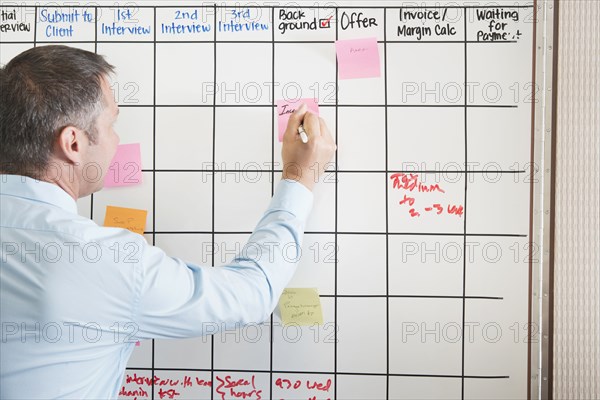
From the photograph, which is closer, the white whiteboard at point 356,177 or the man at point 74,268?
the man at point 74,268

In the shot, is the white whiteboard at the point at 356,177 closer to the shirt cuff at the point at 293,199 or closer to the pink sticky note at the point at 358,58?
the pink sticky note at the point at 358,58

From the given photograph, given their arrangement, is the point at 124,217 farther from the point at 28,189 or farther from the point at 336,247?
the point at 336,247

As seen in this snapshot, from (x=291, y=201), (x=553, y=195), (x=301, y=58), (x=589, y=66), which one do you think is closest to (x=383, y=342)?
(x=291, y=201)

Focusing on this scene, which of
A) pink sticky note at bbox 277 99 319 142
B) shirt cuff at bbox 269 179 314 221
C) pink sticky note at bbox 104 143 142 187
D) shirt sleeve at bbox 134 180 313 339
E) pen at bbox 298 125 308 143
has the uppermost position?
pink sticky note at bbox 277 99 319 142

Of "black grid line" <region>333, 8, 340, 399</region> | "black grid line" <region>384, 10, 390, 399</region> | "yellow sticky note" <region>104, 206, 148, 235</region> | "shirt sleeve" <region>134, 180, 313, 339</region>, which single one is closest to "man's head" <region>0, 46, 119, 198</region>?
"shirt sleeve" <region>134, 180, 313, 339</region>

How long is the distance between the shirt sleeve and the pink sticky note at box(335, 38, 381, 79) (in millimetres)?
440

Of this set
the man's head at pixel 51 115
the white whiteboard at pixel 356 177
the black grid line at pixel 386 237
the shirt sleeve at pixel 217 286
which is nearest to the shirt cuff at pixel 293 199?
the shirt sleeve at pixel 217 286

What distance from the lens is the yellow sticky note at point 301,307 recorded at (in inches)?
51.8

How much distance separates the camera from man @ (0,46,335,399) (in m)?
0.85

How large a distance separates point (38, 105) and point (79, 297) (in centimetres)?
36

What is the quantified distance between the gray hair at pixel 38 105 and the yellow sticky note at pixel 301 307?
666 millimetres

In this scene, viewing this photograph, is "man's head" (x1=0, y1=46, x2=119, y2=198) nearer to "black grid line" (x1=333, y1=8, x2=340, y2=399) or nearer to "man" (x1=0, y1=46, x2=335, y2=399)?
"man" (x1=0, y1=46, x2=335, y2=399)

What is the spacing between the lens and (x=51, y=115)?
3.03 feet

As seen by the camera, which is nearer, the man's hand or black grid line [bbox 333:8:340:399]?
the man's hand
